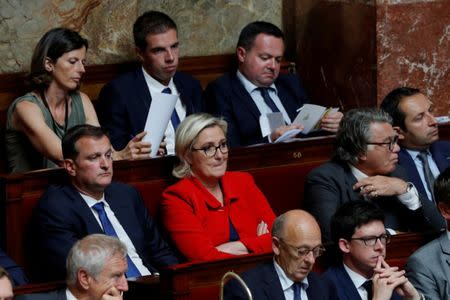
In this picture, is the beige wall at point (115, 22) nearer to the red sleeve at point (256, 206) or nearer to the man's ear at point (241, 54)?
the man's ear at point (241, 54)

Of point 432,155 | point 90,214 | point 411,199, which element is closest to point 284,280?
point 90,214

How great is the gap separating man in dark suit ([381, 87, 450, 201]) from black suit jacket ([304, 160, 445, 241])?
232 mm

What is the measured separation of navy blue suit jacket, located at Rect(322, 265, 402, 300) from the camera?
4.15 m

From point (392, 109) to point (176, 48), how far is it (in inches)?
37.5

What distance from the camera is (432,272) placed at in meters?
4.25

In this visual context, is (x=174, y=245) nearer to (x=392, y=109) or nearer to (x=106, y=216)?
(x=106, y=216)

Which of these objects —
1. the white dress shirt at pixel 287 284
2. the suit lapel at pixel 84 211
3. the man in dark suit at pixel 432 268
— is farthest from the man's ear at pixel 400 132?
the suit lapel at pixel 84 211

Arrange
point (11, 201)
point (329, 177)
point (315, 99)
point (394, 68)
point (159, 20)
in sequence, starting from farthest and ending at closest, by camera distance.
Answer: point (315, 99), point (394, 68), point (159, 20), point (329, 177), point (11, 201)

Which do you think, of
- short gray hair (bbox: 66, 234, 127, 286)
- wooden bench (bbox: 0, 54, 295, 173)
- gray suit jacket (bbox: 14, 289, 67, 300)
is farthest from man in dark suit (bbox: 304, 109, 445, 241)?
wooden bench (bbox: 0, 54, 295, 173)

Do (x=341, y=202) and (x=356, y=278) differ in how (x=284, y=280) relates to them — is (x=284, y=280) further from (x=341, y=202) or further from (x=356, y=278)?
(x=341, y=202)

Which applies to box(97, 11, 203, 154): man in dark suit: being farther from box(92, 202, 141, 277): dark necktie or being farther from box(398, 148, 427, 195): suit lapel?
box(398, 148, 427, 195): suit lapel

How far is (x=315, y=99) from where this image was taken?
20.2 ft

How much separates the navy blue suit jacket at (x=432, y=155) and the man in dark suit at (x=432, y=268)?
0.73m

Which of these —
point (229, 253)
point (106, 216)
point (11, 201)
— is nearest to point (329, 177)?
point (229, 253)
